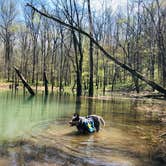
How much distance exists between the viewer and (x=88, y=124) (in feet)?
44.1

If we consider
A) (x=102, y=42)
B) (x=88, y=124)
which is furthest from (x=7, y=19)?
(x=88, y=124)

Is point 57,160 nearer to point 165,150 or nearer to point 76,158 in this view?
point 76,158

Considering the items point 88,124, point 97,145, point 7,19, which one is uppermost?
point 7,19

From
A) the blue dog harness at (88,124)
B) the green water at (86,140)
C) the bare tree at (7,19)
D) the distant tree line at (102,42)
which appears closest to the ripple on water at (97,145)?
Answer: the green water at (86,140)

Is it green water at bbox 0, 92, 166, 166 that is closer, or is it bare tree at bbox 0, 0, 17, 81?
green water at bbox 0, 92, 166, 166

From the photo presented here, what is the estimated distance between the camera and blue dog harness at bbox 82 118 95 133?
13.3 m

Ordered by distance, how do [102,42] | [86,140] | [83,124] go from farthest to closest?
[102,42]
[83,124]
[86,140]

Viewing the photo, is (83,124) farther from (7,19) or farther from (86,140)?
(7,19)

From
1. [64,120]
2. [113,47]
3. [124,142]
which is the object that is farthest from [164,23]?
[124,142]

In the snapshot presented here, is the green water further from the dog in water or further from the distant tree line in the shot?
the distant tree line

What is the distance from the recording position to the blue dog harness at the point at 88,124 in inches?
524

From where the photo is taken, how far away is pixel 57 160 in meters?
8.74

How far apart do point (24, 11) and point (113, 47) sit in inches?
710

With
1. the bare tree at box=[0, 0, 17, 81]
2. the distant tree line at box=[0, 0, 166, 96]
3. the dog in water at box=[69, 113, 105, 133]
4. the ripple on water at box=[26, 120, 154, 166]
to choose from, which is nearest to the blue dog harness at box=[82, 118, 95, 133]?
the dog in water at box=[69, 113, 105, 133]
